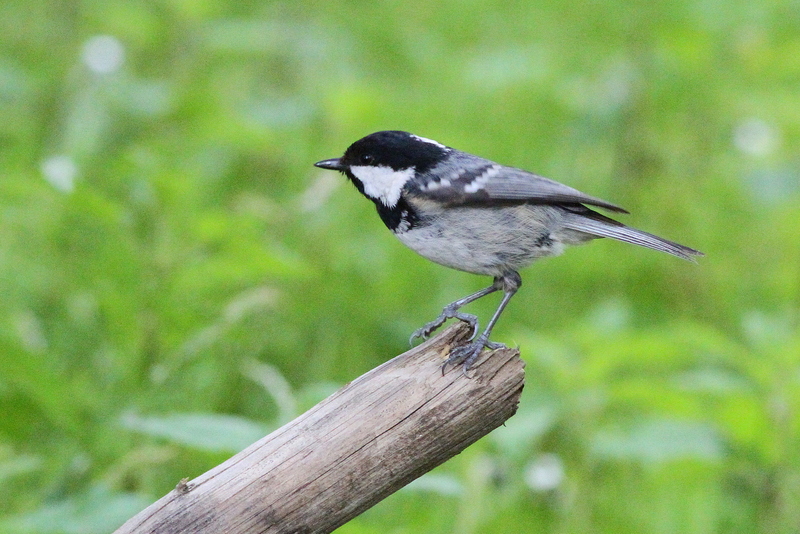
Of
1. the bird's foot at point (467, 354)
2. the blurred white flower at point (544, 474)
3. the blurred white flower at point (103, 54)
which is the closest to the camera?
the bird's foot at point (467, 354)

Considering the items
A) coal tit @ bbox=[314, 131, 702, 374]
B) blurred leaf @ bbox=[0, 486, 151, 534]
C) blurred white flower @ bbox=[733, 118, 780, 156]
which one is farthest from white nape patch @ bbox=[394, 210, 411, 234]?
blurred white flower @ bbox=[733, 118, 780, 156]

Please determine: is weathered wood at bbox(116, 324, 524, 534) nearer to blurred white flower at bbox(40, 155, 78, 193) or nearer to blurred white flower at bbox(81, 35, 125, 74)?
blurred white flower at bbox(40, 155, 78, 193)

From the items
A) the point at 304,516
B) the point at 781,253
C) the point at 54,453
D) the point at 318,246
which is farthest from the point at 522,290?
the point at 304,516

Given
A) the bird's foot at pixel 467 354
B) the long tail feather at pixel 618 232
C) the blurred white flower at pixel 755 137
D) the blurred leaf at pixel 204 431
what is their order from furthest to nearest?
the blurred white flower at pixel 755 137 < the long tail feather at pixel 618 232 < the blurred leaf at pixel 204 431 < the bird's foot at pixel 467 354

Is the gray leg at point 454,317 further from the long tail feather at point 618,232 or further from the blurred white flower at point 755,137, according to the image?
the blurred white flower at point 755,137

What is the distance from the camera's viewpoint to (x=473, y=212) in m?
2.87

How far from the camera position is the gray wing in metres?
2.85

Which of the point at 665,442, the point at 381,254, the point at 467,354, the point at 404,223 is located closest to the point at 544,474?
the point at 665,442

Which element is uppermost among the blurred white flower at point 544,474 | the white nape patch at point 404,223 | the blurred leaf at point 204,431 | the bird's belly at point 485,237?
the white nape patch at point 404,223

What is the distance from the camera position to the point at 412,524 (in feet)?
10.6

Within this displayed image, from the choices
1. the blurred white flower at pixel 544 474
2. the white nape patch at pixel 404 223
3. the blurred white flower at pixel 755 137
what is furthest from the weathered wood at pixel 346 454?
the blurred white flower at pixel 755 137

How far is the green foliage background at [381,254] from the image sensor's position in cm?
322

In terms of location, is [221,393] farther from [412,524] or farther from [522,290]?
[522,290]

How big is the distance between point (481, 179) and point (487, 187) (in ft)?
0.15
